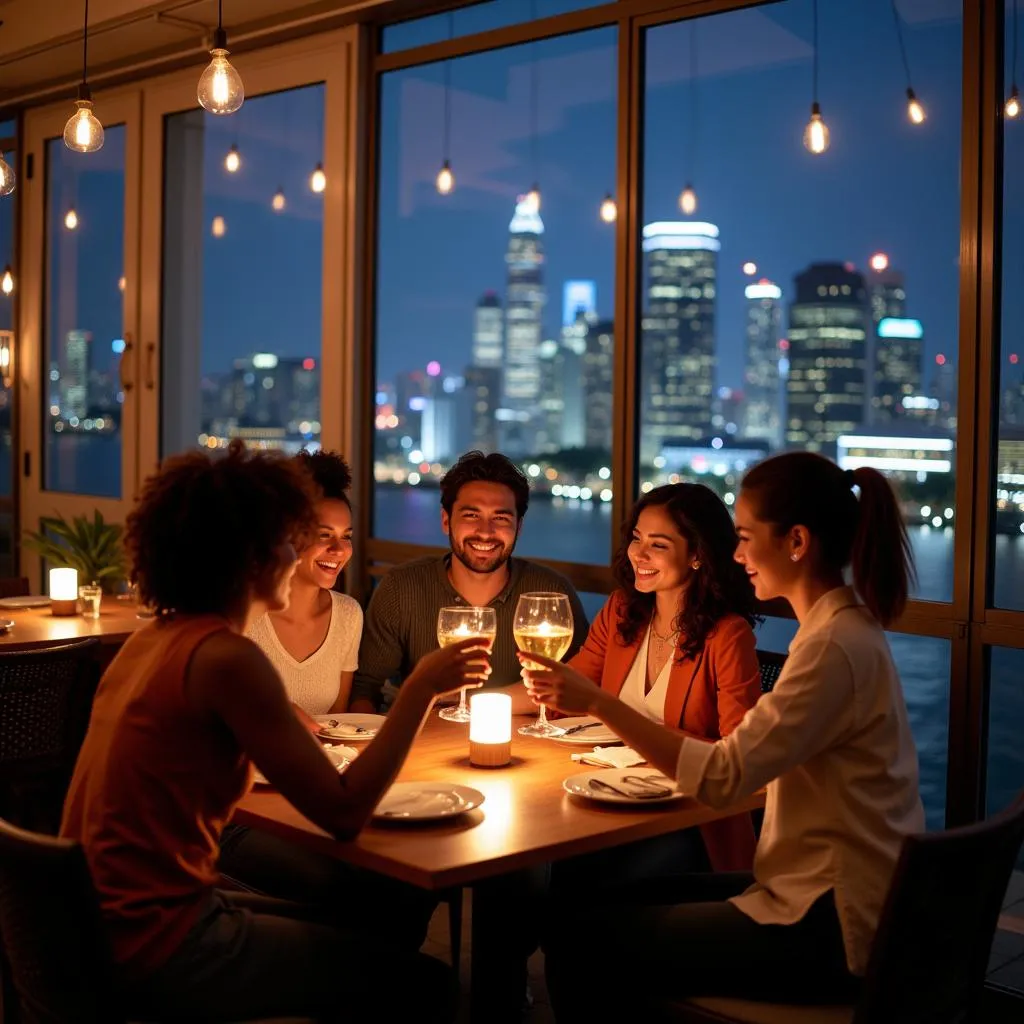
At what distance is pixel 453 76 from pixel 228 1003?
3811mm

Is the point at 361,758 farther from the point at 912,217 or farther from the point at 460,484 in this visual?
the point at 912,217

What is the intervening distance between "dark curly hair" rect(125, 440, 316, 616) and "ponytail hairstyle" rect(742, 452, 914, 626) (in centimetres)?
81

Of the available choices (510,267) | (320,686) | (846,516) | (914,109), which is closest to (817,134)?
(914,109)

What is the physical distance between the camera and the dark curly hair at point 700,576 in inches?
114

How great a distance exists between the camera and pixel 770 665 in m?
3.23

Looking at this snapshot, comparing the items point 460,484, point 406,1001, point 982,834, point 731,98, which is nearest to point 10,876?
point 406,1001

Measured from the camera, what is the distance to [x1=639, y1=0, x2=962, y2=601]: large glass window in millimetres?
3463

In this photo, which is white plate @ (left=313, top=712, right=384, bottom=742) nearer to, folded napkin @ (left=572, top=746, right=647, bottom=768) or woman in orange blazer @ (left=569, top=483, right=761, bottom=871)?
folded napkin @ (left=572, top=746, right=647, bottom=768)

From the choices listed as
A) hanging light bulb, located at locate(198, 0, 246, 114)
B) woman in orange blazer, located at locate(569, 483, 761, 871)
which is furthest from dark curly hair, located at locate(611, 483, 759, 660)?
hanging light bulb, located at locate(198, 0, 246, 114)

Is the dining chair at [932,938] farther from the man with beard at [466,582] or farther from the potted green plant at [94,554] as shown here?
the potted green plant at [94,554]

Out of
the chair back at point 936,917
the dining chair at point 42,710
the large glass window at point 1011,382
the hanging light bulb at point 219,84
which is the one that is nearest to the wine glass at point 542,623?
the chair back at point 936,917

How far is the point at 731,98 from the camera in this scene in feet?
72.8

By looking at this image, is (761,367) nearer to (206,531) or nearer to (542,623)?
(542,623)

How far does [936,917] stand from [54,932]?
1.22 m
